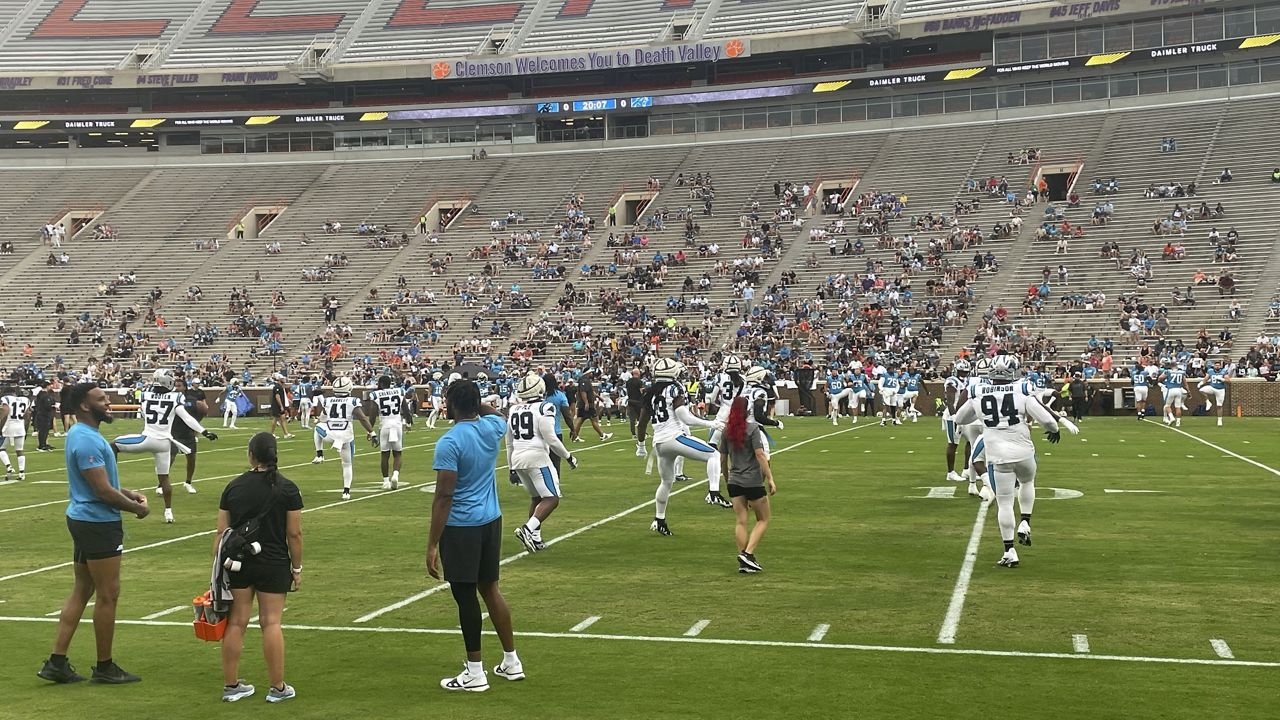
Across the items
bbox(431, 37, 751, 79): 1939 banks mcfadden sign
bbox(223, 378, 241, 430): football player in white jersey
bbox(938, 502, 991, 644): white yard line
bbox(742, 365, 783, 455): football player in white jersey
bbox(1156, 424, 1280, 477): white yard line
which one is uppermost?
bbox(431, 37, 751, 79): 1939 banks mcfadden sign

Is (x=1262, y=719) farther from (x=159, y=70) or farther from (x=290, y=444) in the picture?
(x=159, y=70)

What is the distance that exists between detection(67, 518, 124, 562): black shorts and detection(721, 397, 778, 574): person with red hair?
19.4ft

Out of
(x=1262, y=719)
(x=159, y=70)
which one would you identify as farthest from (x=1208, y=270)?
(x=159, y=70)

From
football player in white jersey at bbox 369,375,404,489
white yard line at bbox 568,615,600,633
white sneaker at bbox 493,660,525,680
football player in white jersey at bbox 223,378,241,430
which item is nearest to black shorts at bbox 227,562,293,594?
white sneaker at bbox 493,660,525,680

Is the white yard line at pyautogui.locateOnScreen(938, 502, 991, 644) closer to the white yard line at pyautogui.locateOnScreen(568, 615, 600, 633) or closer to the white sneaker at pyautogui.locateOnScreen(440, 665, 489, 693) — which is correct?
the white yard line at pyautogui.locateOnScreen(568, 615, 600, 633)

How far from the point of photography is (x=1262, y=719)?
7641mm

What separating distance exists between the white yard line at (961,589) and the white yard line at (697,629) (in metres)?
1.74

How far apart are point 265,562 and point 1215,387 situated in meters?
34.4

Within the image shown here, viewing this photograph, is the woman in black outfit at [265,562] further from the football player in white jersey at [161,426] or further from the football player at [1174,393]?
the football player at [1174,393]

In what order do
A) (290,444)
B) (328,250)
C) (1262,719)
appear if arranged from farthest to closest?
(328,250) → (290,444) → (1262,719)

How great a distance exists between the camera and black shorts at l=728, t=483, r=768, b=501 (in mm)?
13039

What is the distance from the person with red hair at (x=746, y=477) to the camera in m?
12.9

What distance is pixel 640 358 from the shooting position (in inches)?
1799

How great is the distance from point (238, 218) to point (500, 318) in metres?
20.5
